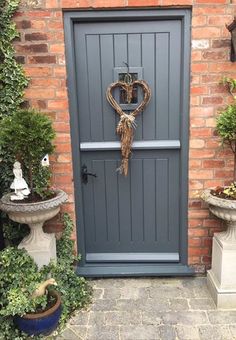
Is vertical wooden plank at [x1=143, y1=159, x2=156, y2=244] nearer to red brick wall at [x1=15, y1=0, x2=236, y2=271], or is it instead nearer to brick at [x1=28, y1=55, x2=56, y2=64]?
red brick wall at [x1=15, y1=0, x2=236, y2=271]

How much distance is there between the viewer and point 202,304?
2.92 m

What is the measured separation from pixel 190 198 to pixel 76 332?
57.6 inches

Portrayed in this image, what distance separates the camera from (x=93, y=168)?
10.6 ft

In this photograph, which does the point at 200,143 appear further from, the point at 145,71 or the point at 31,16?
the point at 31,16

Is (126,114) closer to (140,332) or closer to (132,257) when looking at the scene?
(132,257)

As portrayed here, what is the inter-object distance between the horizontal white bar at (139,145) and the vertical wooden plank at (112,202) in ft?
0.49

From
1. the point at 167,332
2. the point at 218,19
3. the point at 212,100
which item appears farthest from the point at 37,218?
the point at 218,19

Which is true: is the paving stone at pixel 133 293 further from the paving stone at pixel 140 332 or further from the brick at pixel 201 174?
the brick at pixel 201 174

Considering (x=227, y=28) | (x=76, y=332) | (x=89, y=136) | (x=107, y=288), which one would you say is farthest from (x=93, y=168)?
(x=227, y=28)

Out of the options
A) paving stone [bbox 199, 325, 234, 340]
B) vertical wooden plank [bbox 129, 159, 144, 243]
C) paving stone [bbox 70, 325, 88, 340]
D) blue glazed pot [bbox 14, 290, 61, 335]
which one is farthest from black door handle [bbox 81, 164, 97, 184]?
paving stone [bbox 199, 325, 234, 340]

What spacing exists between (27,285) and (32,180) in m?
0.84

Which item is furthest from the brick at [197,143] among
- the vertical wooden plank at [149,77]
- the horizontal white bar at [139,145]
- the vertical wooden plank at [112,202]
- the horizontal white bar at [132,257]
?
the horizontal white bar at [132,257]

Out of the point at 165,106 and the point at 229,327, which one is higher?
the point at 165,106

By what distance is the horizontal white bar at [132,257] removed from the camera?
3.37 metres
